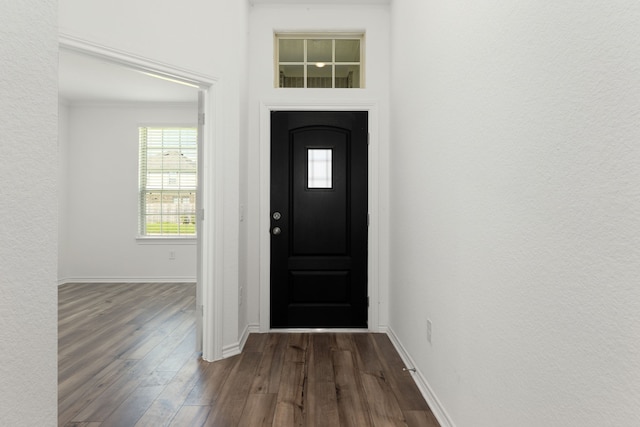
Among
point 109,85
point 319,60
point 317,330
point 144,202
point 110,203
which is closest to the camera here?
point 317,330

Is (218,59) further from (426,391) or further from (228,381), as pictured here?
(426,391)

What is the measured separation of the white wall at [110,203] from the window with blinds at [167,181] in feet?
0.44

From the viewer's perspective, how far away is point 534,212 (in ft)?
3.80

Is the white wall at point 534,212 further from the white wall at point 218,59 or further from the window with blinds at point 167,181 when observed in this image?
the window with blinds at point 167,181

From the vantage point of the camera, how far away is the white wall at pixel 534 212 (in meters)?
0.84

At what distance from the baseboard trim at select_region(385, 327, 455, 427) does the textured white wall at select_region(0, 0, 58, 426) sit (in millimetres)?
1688

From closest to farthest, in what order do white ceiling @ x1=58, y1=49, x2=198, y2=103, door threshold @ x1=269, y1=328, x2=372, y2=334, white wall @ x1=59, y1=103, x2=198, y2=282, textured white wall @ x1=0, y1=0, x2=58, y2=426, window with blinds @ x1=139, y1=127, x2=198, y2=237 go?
textured white wall @ x1=0, y1=0, x2=58, y2=426, door threshold @ x1=269, y1=328, x2=372, y2=334, white ceiling @ x1=58, y1=49, x2=198, y2=103, white wall @ x1=59, y1=103, x2=198, y2=282, window with blinds @ x1=139, y1=127, x2=198, y2=237

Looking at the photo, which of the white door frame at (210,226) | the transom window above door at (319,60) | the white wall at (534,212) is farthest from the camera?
the transom window above door at (319,60)

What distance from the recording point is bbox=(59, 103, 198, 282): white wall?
5.89 metres

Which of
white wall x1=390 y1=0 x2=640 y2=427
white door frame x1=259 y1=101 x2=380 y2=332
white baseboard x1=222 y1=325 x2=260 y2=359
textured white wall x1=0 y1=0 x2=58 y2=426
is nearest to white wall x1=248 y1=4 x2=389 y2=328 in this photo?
white door frame x1=259 y1=101 x2=380 y2=332

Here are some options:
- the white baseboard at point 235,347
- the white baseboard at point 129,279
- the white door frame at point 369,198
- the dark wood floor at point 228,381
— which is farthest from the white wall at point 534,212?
the white baseboard at point 129,279

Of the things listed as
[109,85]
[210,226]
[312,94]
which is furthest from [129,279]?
[312,94]

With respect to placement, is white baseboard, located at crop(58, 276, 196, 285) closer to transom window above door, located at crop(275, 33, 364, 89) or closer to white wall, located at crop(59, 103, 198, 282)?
white wall, located at crop(59, 103, 198, 282)

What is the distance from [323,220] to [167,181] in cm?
362
